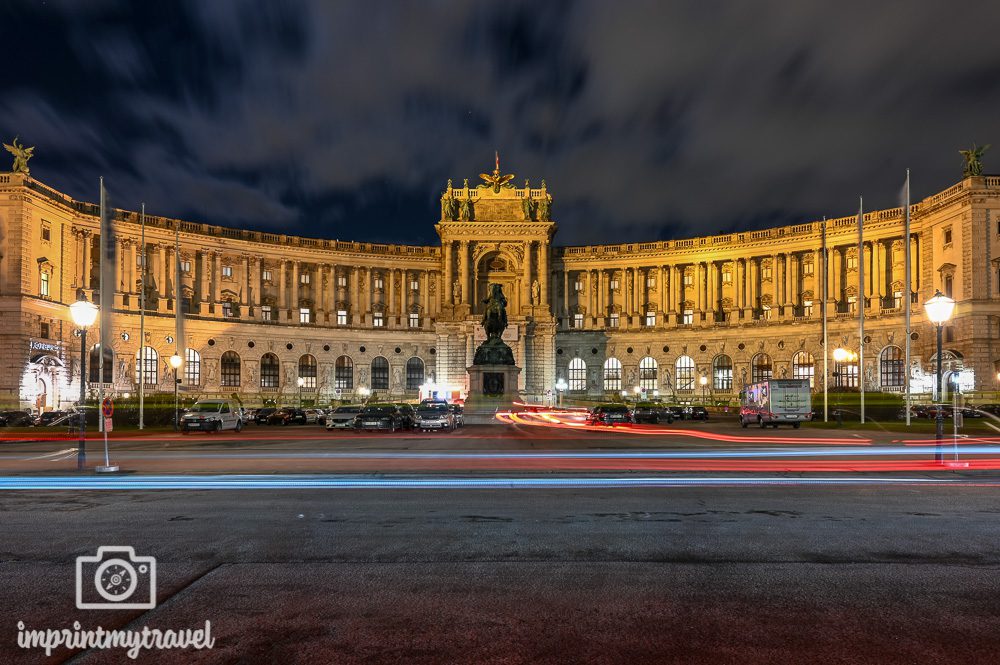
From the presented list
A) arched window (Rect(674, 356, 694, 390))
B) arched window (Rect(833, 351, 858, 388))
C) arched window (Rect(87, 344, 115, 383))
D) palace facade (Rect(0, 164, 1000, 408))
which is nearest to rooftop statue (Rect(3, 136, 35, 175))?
palace facade (Rect(0, 164, 1000, 408))

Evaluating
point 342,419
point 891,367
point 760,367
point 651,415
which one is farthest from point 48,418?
point 891,367

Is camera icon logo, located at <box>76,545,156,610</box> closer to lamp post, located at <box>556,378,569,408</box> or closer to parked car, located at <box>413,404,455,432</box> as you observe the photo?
parked car, located at <box>413,404,455,432</box>

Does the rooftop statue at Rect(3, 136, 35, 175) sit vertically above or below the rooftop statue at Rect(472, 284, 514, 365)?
above

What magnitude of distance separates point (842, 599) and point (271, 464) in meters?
18.7

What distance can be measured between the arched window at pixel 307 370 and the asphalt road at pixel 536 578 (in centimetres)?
8770

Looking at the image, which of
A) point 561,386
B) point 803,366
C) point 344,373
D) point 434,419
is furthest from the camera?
point 344,373

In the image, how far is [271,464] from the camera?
23094mm

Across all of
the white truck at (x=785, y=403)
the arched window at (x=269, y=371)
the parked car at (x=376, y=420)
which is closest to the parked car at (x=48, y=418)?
the parked car at (x=376, y=420)

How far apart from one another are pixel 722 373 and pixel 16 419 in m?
78.4

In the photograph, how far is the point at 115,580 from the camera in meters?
8.52

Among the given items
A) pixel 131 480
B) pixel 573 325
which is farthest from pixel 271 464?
pixel 573 325

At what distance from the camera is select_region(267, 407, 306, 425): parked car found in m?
62.3

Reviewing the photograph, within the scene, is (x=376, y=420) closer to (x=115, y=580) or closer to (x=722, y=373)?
(x=115, y=580)

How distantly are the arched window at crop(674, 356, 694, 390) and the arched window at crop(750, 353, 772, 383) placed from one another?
8142mm
